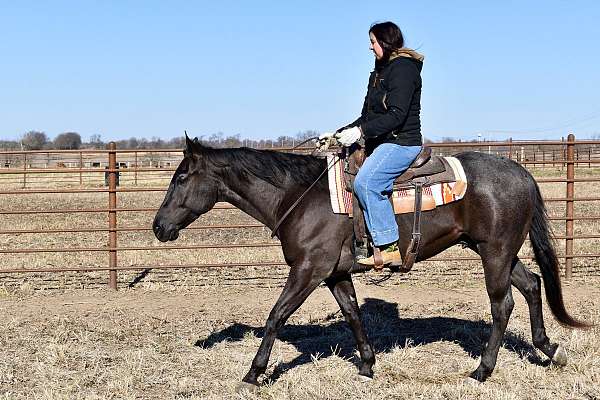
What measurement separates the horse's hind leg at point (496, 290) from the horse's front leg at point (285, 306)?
132cm

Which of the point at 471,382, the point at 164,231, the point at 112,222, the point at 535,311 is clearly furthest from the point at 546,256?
the point at 112,222

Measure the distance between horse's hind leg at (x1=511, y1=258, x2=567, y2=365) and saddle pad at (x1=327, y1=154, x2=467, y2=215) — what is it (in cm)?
93

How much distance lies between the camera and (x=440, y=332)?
6641 mm

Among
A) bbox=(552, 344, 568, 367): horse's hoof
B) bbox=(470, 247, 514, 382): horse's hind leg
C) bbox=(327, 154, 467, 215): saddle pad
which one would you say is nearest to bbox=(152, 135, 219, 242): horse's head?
bbox=(327, 154, 467, 215): saddle pad

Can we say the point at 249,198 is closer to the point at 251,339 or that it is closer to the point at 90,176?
the point at 251,339

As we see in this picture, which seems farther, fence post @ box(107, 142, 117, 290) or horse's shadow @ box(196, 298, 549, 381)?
fence post @ box(107, 142, 117, 290)

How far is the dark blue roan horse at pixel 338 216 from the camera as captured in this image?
508 cm

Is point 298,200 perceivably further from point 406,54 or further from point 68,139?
point 68,139

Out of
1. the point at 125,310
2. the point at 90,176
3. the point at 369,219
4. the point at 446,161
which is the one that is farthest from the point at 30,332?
the point at 90,176

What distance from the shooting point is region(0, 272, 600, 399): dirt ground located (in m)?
4.92

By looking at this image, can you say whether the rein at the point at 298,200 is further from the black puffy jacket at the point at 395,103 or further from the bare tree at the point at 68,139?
the bare tree at the point at 68,139

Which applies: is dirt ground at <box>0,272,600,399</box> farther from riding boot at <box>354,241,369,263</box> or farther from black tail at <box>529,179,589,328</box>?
riding boot at <box>354,241,369,263</box>

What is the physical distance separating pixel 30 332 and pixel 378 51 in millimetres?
4240

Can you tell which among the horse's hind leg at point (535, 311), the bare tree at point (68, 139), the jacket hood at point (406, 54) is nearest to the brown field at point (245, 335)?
the horse's hind leg at point (535, 311)
